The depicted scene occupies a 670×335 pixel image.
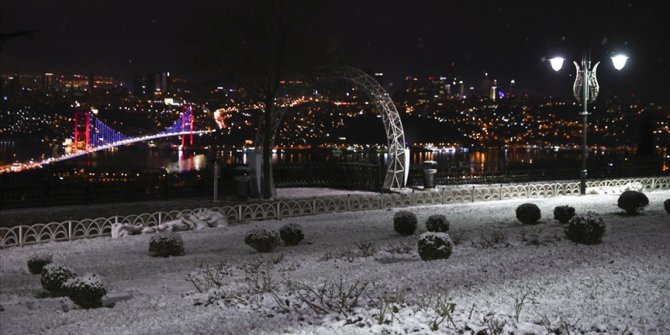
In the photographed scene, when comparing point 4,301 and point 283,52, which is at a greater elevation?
point 283,52

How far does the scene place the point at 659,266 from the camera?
11.7 meters

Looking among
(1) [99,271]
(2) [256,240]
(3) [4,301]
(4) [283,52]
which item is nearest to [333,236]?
(2) [256,240]

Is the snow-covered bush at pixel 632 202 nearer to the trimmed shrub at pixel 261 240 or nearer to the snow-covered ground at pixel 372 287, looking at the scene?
the snow-covered ground at pixel 372 287

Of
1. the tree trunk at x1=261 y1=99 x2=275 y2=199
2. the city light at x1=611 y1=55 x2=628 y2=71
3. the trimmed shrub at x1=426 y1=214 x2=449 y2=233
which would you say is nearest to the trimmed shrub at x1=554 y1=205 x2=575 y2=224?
the trimmed shrub at x1=426 y1=214 x2=449 y2=233

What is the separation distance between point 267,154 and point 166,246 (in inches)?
511

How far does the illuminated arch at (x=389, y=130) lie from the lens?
29438mm

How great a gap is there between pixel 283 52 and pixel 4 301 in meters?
17.7

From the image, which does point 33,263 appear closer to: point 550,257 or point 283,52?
point 550,257

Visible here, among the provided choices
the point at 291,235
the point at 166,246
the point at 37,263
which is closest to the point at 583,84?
the point at 291,235

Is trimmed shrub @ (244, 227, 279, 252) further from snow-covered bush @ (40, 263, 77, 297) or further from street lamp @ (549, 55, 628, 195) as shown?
street lamp @ (549, 55, 628, 195)

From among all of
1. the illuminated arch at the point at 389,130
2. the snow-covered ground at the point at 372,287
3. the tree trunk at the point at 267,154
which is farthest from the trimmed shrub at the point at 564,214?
the tree trunk at the point at 267,154

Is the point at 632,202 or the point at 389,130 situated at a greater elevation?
the point at 389,130

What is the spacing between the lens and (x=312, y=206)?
915 inches

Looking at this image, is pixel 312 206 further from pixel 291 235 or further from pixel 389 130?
pixel 389 130
